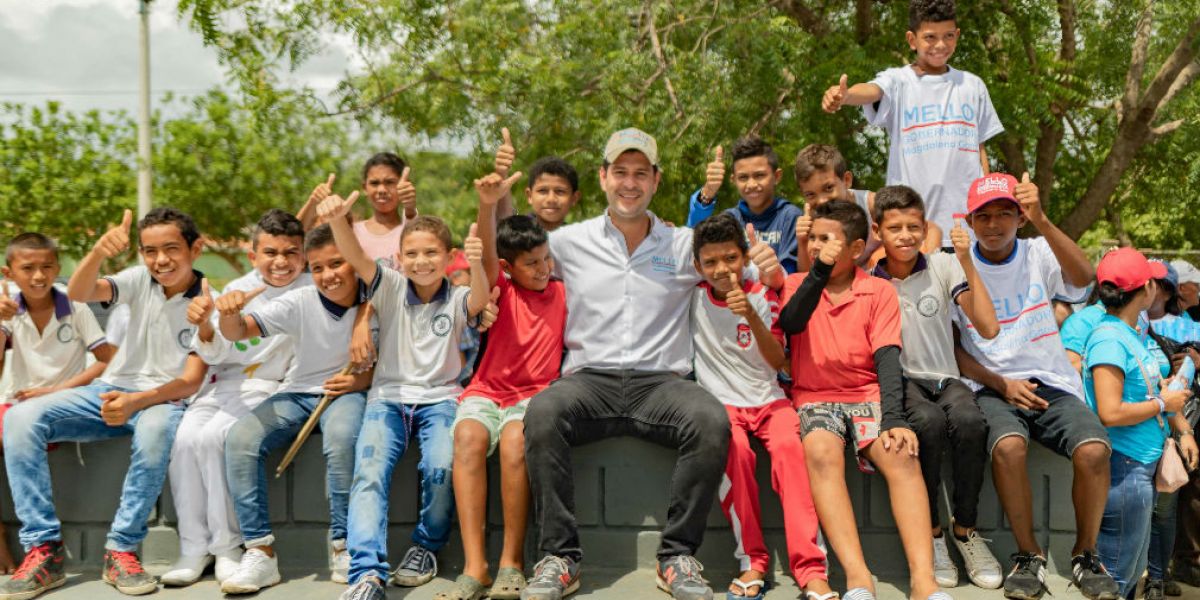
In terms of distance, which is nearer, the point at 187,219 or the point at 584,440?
the point at 584,440

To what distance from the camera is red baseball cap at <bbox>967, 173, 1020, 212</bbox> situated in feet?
14.3

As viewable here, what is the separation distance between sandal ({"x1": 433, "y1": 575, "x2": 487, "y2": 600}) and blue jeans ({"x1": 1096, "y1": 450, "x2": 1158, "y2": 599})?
8.83ft

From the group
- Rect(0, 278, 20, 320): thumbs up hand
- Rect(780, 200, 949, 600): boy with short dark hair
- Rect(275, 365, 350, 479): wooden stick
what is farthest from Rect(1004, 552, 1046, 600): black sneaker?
Rect(0, 278, 20, 320): thumbs up hand

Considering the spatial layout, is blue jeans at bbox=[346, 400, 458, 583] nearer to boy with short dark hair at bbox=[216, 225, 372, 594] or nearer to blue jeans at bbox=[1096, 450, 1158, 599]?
boy with short dark hair at bbox=[216, 225, 372, 594]

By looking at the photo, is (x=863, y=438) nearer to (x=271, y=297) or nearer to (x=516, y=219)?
(x=516, y=219)

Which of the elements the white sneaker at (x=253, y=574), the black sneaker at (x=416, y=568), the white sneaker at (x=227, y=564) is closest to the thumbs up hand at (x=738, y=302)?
the black sneaker at (x=416, y=568)

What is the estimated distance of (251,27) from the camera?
862cm

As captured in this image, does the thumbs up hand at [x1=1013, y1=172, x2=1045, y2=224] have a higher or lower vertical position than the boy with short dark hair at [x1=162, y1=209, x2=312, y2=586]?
higher

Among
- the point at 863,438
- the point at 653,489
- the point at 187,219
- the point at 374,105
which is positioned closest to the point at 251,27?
the point at 374,105

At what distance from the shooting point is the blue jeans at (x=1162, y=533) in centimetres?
483

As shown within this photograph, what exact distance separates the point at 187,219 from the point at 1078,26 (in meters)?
7.75

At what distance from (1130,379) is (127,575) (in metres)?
4.43

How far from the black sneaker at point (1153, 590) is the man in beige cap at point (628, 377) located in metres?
2.54

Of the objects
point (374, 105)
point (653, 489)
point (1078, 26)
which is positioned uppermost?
point (1078, 26)
